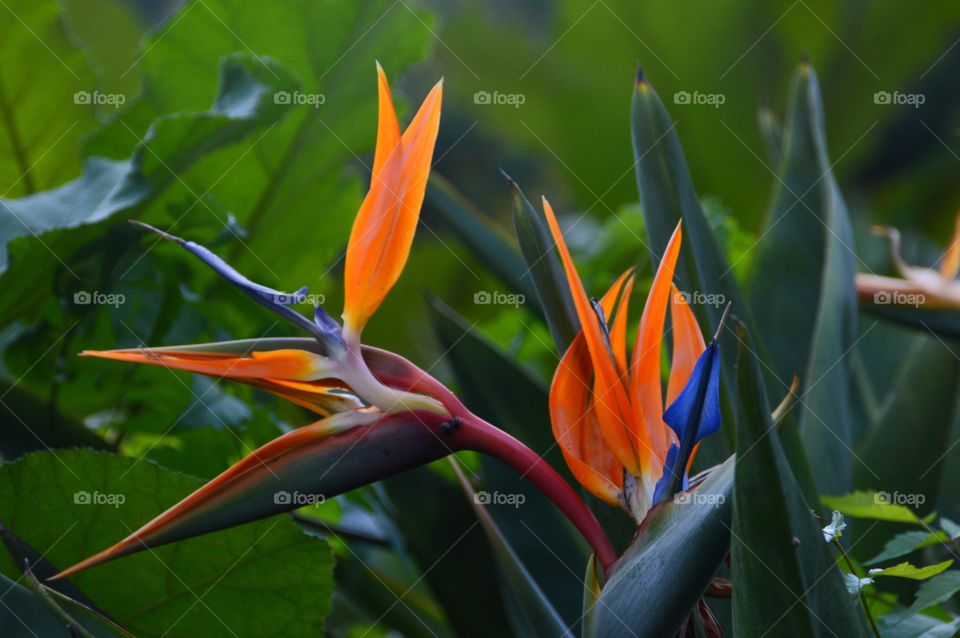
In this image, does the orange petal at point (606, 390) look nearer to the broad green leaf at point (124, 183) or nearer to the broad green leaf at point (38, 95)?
the broad green leaf at point (124, 183)

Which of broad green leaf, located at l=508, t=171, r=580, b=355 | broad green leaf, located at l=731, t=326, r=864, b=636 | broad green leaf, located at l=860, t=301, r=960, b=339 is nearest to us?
broad green leaf, located at l=731, t=326, r=864, b=636

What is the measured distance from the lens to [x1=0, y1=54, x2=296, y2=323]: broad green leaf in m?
0.49

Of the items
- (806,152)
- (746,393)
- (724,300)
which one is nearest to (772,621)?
(746,393)

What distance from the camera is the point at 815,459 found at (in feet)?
1.78

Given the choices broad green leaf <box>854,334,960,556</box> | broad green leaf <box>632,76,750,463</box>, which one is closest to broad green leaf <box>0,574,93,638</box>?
broad green leaf <box>632,76,750,463</box>

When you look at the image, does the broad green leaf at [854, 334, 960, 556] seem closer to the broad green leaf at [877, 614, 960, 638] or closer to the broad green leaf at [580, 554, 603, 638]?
the broad green leaf at [877, 614, 960, 638]

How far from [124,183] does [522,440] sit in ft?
0.87

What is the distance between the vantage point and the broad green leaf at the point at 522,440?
1.89 ft

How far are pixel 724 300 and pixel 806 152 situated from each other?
0.17 meters

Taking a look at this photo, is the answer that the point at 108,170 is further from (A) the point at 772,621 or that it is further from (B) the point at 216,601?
(A) the point at 772,621

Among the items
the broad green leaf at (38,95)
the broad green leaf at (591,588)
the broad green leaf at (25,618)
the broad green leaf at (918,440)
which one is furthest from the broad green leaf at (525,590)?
the broad green leaf at (38,95)

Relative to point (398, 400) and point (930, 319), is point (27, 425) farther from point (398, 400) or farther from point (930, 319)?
point (930, 319)

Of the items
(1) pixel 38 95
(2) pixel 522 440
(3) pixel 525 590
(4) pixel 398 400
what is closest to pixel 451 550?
(2) pixel 522 440

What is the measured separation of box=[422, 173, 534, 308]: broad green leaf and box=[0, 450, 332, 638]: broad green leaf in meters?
0.26
